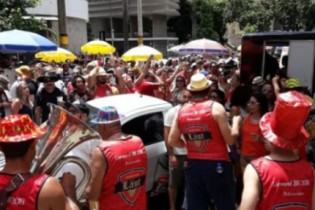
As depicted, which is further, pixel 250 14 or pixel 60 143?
pixel 250 14

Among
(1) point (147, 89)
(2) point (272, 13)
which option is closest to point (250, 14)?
(2) point (272, 13)

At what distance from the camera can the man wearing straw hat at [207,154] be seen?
5.07 meters

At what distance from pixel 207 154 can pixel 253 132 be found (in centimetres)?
85

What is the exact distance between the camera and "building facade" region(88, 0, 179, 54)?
5841 cm

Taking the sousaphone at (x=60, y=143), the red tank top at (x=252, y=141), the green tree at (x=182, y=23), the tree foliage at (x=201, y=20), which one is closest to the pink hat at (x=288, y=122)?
the sousaphone at (x=60, y=143)

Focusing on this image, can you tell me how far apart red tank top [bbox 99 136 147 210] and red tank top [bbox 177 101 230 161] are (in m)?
1.11

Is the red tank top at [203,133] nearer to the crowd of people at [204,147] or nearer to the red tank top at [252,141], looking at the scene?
the crowd of people at [204,147]

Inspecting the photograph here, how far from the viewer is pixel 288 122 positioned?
2.91 m

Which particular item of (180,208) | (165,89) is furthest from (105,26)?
(180,208)

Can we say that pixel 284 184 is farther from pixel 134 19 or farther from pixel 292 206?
pixel 134 19

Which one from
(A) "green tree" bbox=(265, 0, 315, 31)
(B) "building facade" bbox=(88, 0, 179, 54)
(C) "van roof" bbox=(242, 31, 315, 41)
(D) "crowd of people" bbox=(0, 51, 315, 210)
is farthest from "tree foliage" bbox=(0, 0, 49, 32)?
(B) "building facade" bbox=(88, 0, 179, 54)

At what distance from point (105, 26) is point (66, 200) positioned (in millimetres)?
67932

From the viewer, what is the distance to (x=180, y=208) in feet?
22.9

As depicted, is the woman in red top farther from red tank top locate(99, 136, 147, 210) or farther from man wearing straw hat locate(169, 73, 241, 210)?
red tank top locate(99, 136, 147, 210)
